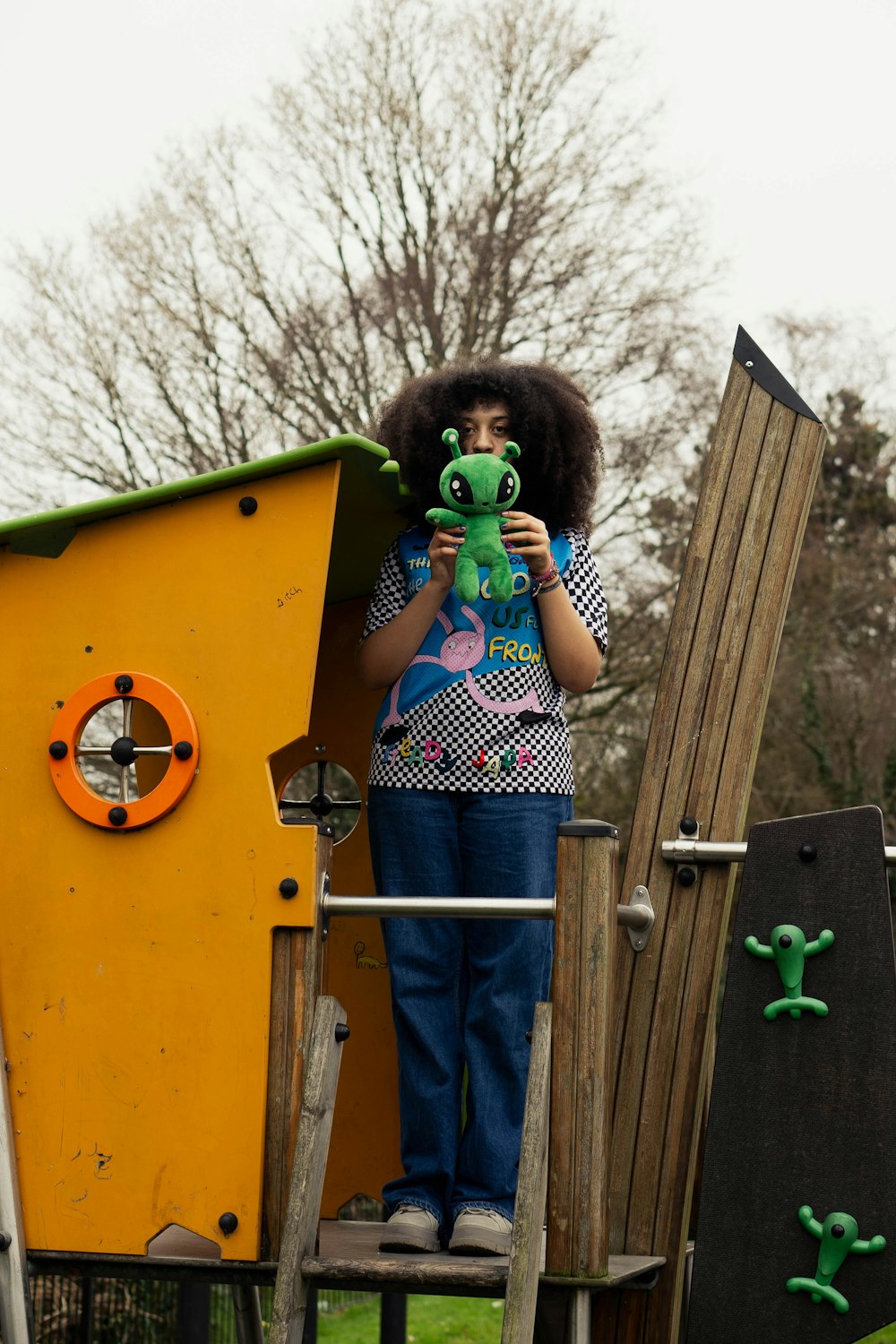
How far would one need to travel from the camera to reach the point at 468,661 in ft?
10.7

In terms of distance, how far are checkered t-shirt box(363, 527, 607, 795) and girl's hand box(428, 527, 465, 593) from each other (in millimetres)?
161

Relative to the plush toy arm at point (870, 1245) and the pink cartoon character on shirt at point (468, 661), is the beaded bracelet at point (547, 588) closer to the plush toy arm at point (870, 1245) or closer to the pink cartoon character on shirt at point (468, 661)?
the pink cartoon character on shirt at point (468, 661)

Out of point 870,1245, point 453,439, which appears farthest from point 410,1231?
point 453,439

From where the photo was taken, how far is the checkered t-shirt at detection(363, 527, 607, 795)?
3.21 meters

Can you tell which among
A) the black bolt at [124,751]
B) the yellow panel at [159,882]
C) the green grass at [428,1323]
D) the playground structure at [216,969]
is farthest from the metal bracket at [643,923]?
the green grass at [428,1323]

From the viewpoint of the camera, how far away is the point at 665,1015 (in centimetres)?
358

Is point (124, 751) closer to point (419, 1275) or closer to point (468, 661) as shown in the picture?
point (468, 661)

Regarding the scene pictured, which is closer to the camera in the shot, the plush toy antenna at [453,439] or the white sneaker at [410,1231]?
the white sneaker at [410,1231]

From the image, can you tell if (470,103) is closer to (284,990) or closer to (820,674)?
(820,674)

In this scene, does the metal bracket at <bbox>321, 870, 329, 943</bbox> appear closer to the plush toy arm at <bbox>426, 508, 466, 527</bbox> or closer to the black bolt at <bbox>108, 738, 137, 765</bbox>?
the black bolt at <bbox>108, 738, 137, 765</bbox>

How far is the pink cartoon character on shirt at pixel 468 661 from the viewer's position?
3.24 meters

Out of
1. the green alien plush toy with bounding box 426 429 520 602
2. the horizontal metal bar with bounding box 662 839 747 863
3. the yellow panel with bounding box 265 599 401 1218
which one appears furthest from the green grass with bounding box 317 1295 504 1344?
the green alien plush toy with bounding box 426 429 520 602

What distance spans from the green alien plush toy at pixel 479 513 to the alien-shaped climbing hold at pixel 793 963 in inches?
39.2

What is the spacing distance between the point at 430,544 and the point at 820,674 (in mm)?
11657
